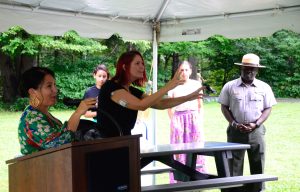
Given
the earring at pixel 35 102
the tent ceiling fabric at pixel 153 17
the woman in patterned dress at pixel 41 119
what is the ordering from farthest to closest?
the tent ceiling fabric at pixel 153 17, the earring at pixel 35 102, the woman in patterned dress at pixel 41 119

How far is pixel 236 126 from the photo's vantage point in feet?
17.8

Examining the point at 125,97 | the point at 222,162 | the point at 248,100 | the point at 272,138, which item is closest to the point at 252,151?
the point at 248,100

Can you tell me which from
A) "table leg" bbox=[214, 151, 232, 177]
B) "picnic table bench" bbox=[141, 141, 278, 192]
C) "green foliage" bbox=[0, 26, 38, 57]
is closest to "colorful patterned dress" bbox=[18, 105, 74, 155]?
"picnic table bench" bbox=[141, 141, 278, 192]

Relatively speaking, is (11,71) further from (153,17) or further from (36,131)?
(36,131)

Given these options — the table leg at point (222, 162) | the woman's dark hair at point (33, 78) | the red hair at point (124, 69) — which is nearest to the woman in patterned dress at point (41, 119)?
the woman's dark hair at point (33, 78)

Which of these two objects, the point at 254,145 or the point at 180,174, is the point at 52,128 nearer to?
the point at 180,174

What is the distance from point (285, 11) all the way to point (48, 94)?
10.9 ft

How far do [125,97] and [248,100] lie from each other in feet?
8.17

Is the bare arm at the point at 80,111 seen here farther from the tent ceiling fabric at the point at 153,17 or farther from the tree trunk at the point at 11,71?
the tree trunk at the point at 11,71

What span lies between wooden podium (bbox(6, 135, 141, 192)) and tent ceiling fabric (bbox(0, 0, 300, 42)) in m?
2.97

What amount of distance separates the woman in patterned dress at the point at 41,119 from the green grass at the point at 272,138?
4.85 m

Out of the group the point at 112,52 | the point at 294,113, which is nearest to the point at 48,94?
the point at 294,113

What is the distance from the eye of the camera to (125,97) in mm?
3387

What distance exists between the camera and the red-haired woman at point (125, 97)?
3316 millimetres
